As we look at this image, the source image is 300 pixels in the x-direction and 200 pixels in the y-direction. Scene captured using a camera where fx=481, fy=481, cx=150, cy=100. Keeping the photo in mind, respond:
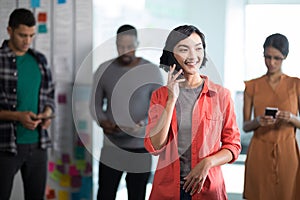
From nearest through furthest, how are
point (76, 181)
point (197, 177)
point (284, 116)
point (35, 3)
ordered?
point (197, 177) < point (284, 116) < point (35, 3) < point (76, 181)

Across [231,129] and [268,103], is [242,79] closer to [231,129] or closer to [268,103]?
[268,103]

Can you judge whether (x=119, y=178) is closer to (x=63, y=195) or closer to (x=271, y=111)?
(x=63, y=195)

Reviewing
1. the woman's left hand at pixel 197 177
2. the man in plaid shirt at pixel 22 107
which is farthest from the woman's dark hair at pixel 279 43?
the man in plaid shirt at pixel 22 107

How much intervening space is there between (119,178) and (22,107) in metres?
0.73

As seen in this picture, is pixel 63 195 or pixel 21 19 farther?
→ pixel 63 195

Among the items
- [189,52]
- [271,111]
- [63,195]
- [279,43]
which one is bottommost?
[63,195]

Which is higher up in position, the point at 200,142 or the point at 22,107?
the point at 22,107

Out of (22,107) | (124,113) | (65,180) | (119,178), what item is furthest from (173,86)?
(65,180)

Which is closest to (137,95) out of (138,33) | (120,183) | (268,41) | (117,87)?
(117,87)

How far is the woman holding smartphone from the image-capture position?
2.71 meters

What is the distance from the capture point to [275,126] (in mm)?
2727

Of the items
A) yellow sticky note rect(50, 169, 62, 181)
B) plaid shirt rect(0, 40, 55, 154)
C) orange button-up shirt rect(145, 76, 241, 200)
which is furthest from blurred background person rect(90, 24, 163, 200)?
orange button-up shirt rect(145, 76, 241, 200)

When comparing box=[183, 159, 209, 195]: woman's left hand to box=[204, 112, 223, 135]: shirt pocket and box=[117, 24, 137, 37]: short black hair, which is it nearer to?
box=[204, 112, 223, 135]: shirt pocket

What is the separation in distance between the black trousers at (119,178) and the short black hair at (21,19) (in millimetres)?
905
